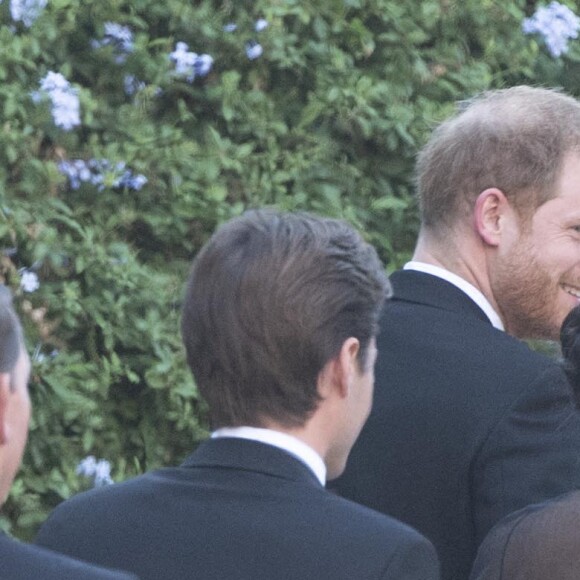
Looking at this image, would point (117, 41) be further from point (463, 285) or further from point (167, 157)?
point (463, 285)

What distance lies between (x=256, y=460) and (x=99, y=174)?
70.0 inches

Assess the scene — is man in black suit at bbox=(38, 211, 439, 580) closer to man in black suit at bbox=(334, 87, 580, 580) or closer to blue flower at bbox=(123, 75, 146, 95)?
man in black suit at bbox=(334, 87, 580, 580)

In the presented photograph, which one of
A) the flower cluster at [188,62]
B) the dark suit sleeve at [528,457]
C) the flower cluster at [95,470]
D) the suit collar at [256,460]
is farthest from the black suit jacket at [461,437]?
the flower cluster at [188,62]

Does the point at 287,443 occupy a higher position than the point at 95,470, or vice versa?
the point at 287,443

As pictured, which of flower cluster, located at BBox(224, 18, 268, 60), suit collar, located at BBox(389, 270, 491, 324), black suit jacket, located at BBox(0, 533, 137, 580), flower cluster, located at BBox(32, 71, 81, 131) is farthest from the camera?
flower cluster, located at BBox(224, 18, 268, 60)

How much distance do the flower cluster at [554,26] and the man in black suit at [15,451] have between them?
3087mm

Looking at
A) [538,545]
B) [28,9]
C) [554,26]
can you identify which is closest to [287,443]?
[538,545]

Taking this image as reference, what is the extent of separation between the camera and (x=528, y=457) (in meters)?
2.81

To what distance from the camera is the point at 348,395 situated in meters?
2.44

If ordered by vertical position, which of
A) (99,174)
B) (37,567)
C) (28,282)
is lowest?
(28,282)

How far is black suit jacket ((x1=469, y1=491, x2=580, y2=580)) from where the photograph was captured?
232cm

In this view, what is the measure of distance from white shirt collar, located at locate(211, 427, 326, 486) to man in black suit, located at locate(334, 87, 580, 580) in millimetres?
495

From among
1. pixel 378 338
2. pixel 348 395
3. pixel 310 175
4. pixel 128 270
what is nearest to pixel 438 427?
pixel 378 338

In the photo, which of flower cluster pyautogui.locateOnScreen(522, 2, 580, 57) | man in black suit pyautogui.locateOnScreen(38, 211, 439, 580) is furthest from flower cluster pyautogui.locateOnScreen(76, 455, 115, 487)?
flower cluster pyautogui.locateOnScreen(522, 2, 580, 57)
